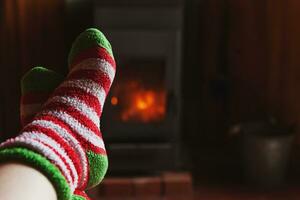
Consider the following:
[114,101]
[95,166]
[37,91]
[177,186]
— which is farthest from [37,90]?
[177,186]

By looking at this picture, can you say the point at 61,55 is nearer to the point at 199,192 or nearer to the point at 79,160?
the point at 199,192

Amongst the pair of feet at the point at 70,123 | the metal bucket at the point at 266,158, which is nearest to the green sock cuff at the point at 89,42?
the pair of feet at the point at 70,123

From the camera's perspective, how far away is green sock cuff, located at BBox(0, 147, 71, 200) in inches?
37.5

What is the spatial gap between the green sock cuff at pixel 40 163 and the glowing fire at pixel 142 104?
4.99 ft

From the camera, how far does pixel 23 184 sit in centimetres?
92

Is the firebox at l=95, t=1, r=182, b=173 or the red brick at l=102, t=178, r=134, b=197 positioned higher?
the firebox at l=95, t=1, r=182, b=173

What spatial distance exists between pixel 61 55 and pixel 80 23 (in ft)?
0.50

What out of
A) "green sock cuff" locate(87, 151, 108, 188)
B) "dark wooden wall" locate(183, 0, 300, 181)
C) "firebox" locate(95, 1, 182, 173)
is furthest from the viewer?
"dark wooden wall" locate(183, 0, 300, 181)

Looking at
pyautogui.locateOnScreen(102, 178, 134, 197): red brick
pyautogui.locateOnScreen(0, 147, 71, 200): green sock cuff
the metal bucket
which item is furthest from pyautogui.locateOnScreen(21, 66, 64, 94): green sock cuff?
the metal bucket

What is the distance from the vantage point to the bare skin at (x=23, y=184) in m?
0.90

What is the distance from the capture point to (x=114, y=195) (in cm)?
250

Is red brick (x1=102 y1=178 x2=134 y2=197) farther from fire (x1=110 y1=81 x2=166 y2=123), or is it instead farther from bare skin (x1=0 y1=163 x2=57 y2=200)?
bare skin (x1=0 y1=163 x2=57 y2=200)

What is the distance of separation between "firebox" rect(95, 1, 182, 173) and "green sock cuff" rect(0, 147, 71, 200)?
1481mm

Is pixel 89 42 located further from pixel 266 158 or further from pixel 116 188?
pixel 266 158
